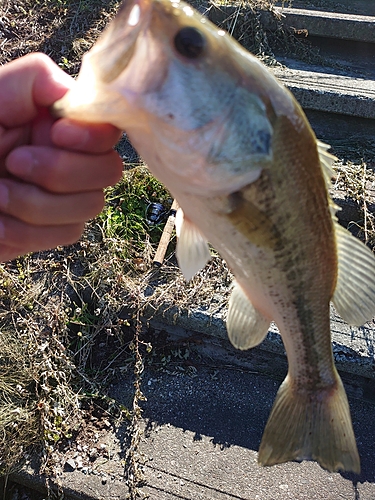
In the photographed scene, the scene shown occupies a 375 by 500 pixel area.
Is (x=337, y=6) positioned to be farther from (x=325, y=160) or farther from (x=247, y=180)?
(x=247, y=180)

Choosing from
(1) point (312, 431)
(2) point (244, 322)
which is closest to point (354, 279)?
(2) point (244, 322)

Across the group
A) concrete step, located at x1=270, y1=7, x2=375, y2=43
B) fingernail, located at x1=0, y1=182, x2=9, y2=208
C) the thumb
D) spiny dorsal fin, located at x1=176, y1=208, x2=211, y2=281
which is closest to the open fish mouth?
the thumb

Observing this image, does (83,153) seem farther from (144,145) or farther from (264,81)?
(264,81)

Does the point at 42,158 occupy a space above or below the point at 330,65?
below

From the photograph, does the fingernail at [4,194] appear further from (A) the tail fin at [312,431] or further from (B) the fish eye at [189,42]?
(A) the tail fin at [312,431]

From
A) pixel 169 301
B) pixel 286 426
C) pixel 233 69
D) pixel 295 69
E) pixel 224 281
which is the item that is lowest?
pixel 286 426

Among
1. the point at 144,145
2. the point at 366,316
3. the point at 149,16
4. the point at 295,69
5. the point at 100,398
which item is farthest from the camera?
the point at 295,69

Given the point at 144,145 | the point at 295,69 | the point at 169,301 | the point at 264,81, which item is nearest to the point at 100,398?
the point at 169,301
